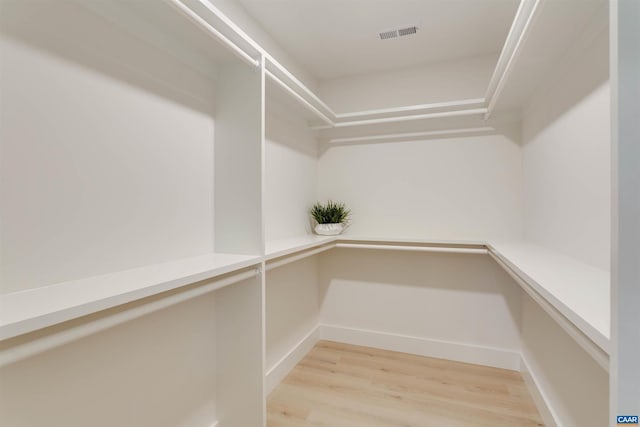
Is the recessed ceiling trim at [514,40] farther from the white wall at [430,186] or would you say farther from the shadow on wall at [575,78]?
the white wall at [430,186]

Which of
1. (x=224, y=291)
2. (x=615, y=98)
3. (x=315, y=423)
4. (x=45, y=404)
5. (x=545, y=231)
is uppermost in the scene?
(x=615, y=98)

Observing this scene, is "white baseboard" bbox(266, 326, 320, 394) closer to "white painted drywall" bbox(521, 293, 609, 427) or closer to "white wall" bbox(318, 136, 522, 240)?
"white wall" bbox(318, 136, 522, 240)

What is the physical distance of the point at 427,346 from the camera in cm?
231

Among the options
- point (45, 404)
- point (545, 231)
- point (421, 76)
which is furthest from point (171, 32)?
point (545, 231)

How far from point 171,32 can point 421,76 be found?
1879 millimetres

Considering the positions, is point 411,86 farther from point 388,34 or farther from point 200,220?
point 200,220

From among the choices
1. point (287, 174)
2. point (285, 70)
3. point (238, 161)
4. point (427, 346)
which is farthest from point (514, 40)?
point (427, 346)

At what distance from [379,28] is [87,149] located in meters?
1.76

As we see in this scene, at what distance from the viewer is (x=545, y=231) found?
166cm

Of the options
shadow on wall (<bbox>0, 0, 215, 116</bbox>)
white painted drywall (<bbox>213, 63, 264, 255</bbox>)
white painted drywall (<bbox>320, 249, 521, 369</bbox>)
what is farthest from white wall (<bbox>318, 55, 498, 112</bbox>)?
shadow on wall (<bbox>0, 0, 215, 116</bbox>)

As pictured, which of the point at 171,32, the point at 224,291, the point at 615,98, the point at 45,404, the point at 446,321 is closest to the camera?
the point at 615,98

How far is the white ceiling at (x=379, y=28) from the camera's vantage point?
1.68 metres

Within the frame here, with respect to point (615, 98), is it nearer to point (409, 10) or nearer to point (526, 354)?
point (409, 10)

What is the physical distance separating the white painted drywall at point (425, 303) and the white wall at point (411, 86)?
123 cm
